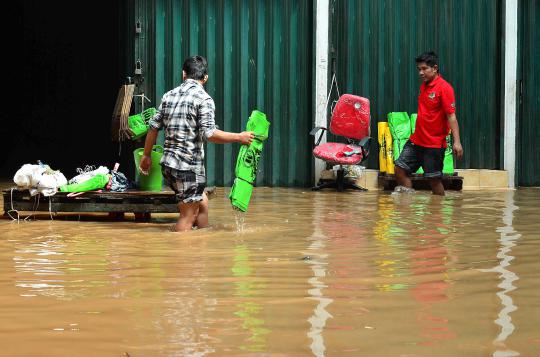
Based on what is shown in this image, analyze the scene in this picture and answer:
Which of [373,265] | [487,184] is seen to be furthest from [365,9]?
[373,265]

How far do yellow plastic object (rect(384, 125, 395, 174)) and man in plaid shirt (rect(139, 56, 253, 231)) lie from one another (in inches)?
224

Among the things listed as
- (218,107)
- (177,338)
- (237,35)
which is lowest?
(177,338)

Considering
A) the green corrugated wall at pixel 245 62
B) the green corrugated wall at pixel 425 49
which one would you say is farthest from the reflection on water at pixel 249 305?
the green corrugated wall at pixel 425 49

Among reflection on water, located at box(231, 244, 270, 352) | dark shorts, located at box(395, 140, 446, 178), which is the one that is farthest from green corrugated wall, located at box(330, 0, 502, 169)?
reflection on water, located at box(231, 244, 270, 352)

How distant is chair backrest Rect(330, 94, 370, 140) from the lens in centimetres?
1321

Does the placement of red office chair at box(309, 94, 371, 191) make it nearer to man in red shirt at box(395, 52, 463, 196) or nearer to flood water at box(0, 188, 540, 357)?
man in red shirt at box(395, 52, 463, 196)

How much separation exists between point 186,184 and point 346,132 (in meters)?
5.57

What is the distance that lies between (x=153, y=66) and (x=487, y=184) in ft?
16.8

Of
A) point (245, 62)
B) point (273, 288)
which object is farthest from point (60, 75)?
point (273, 288)

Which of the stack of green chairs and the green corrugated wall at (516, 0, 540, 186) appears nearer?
the stack of green chairs

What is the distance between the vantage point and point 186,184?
8.11 metres

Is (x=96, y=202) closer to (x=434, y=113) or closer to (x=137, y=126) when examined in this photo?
(x=137, y=126)

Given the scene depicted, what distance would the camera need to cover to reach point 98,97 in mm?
22766

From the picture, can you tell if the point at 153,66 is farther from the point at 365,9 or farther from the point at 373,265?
the point at 373,265
